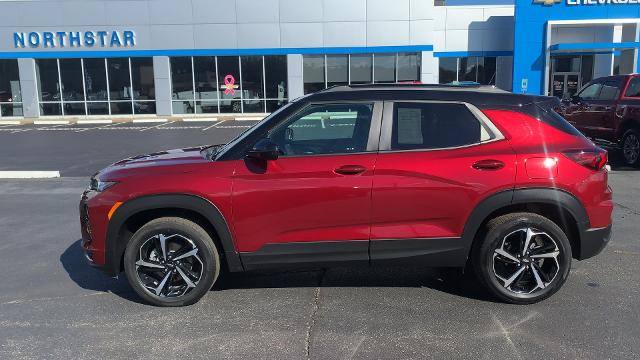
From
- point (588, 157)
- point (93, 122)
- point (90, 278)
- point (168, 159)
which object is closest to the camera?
point (588, 157)

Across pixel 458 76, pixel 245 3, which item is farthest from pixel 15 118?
pixel 458 76

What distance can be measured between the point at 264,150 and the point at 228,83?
80.5 feet

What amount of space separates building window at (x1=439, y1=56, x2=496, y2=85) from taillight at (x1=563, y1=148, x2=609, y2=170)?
85.5 ft

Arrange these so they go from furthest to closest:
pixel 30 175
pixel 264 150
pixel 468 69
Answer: pixel 468 69 → pixel 30 175 → pixel 264 150

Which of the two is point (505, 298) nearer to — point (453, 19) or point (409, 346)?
point (409, 346)

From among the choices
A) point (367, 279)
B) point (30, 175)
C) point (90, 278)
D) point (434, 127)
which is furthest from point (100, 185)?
point (30, 175)

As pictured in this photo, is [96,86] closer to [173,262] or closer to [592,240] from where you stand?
[173,262]

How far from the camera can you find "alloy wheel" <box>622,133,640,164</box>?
1021cm

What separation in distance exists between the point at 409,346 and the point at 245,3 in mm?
25299

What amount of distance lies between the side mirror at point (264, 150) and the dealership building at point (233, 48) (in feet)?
77.7

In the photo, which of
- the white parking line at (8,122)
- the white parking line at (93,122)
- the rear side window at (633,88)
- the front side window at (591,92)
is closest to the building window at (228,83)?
the white parking line at (93,122)

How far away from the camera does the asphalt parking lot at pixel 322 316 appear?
3.67m

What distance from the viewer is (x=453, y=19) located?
29.1 meters

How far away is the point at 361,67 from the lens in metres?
27.5
